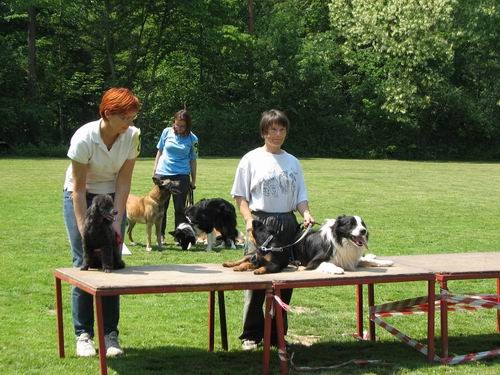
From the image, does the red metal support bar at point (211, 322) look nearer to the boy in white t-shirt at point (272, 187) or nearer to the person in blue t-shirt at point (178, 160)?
the boy in white t-shirt at point (272, 187)

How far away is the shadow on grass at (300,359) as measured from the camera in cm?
607

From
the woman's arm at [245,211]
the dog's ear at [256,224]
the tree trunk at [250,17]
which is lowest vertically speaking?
the dog's ear at [256,224]

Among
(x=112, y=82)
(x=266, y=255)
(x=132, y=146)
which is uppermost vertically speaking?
(x=112, y=82)

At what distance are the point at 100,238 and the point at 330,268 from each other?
1650 mm

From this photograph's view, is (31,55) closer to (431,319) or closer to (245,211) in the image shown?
(245,211)

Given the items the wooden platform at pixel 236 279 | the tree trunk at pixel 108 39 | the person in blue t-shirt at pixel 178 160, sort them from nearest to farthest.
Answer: the wooden platform at pixel 236 279 < the person in blue t-shirt at pixel 178 160 < the tree trunk at pixel 108 39

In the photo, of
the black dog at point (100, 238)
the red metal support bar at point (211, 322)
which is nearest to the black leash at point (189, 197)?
the red metal support bar at point (211, 322)

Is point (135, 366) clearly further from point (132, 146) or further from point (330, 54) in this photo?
point (330, 54)

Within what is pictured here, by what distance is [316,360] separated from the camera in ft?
21.2

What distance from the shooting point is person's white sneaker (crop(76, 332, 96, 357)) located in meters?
6.27

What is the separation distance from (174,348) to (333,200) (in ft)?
43.0

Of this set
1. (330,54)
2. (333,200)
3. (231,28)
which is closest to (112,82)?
(231,28)

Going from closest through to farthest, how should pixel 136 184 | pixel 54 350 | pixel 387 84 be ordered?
1. pixel 54 350
2. pixel 136 184
3. pixel 387 84

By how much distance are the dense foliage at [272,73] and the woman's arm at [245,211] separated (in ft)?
125
